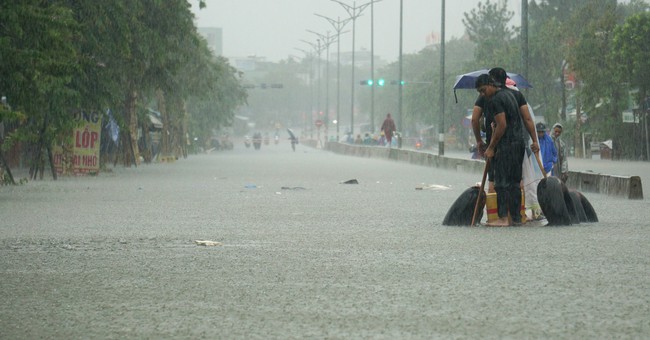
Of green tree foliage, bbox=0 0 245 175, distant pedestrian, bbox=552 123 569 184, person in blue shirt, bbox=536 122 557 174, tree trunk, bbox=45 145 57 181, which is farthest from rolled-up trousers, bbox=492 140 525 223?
tree trunk, bbox=45 145 57 181

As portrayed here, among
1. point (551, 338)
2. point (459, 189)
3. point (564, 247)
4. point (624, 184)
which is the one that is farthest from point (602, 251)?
point (459, 189)

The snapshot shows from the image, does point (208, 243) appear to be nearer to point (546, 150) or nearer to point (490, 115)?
point (490, 115)

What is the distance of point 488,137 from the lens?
17250mm

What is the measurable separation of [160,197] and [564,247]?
1321 cm

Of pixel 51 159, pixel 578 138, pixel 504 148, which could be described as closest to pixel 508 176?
pixel 504 148

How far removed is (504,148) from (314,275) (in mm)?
6270

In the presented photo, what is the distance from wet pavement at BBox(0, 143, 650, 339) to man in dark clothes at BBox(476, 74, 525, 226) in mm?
713

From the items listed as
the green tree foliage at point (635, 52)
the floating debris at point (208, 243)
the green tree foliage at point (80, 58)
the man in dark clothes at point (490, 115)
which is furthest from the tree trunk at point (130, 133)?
the floating debris at point (208, 243)

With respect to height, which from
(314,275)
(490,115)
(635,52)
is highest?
(635,52)

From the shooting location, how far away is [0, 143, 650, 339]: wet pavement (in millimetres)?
8453

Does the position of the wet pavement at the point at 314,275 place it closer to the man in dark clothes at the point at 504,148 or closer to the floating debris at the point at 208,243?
the floating debris at the point at 208,243

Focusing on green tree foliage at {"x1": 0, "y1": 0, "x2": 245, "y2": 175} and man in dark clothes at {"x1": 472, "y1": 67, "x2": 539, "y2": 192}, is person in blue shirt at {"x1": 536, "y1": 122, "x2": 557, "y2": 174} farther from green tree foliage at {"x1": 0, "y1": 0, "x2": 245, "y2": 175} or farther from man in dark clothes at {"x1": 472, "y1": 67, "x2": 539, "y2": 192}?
green tree foliage at {"x1": 0, "y1": 0, "x2": 245, "y2": 175}

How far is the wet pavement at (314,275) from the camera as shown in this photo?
8.45 metres

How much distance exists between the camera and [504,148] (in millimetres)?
16969
